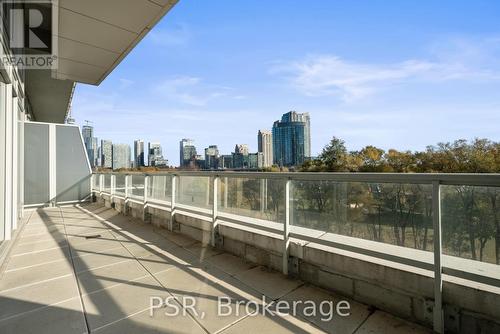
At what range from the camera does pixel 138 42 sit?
4.91 meters

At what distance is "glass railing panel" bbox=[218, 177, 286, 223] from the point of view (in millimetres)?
3422

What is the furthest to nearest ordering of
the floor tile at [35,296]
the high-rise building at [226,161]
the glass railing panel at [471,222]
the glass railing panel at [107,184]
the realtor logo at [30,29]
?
1. the high-rise building at [226,161]
2. the glass railing panel at [107,184]
3. the realtor logo at [30,29]
4. the floor tile at [35,296]
5. the glass railing panel at [471,222]

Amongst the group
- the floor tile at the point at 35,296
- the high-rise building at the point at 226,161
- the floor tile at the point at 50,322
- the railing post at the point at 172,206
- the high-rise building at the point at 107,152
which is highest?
the high-rise building at the point at 107,152

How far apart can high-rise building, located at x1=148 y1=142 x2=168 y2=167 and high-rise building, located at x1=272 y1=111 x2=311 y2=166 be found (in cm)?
3057

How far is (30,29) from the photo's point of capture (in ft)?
16.4

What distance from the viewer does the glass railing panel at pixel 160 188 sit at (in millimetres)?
5715

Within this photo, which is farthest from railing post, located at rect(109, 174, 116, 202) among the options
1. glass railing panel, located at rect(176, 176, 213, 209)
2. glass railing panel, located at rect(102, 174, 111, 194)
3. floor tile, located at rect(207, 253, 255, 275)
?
floor tile, located at rect(207, 253, 255, 275)

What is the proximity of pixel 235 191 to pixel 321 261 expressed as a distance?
5.76 ft

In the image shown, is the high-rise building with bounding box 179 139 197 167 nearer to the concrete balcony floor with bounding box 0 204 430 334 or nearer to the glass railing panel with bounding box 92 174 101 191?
the glass railing panel with bounding box 92 174 101 191

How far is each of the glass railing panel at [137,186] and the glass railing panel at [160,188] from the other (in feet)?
1.59

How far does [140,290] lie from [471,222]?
3.14 m

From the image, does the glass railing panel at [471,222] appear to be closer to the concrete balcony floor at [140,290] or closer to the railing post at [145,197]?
the concrete balcony floor at [140,290]

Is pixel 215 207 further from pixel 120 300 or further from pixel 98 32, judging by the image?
pixel 98 32

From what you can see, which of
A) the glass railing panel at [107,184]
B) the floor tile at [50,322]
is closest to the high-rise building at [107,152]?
the glass railing panel at [107,184]
